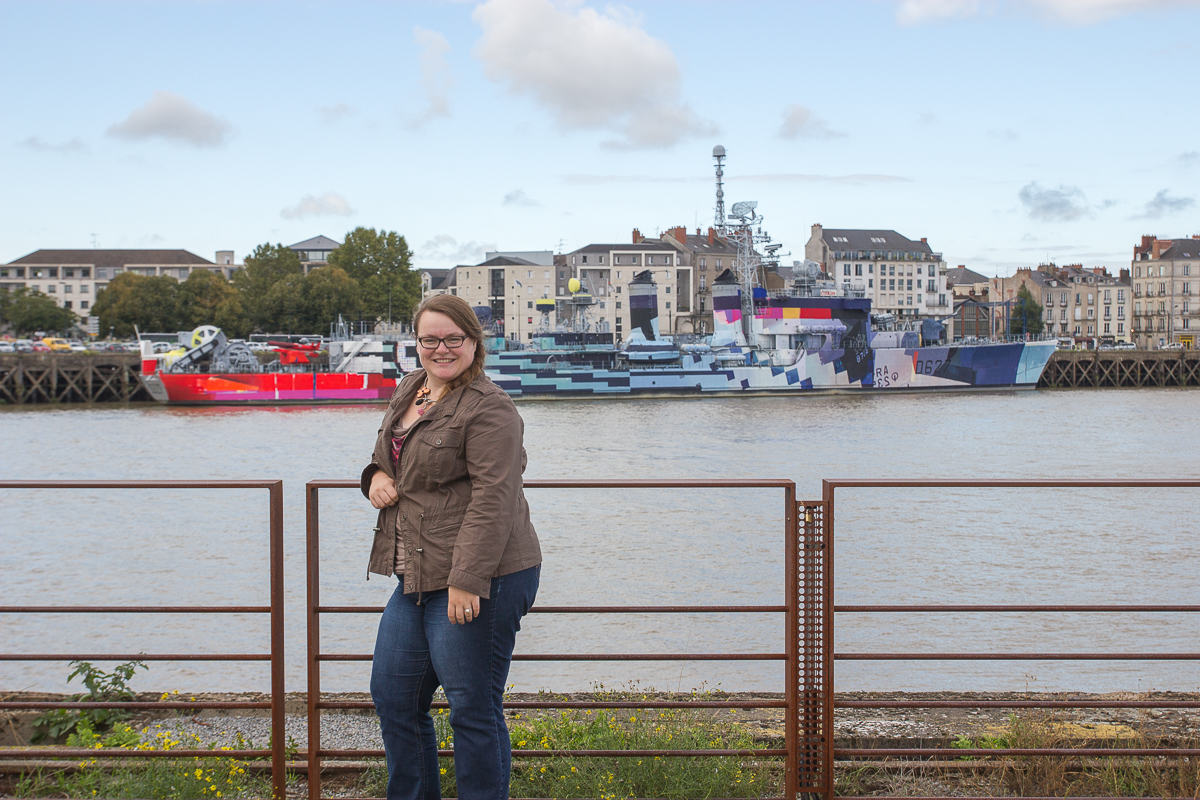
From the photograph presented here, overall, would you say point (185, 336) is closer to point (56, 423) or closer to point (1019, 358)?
point (56, 423)

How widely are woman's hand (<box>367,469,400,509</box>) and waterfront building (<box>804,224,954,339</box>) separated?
2523 inches

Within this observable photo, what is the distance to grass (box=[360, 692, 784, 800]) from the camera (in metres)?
2.51

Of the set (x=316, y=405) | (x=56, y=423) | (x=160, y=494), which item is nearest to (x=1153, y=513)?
(x=160, y=494)

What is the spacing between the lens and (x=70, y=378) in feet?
122

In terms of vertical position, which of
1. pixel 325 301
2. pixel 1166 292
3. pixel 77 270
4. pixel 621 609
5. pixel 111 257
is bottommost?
pixel 621 609

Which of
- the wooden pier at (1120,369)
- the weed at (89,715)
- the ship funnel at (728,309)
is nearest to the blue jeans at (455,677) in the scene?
the weed at (89,715)

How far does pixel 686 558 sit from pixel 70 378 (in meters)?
35.5

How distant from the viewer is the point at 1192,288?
2731 inches

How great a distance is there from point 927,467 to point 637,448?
5.75 m

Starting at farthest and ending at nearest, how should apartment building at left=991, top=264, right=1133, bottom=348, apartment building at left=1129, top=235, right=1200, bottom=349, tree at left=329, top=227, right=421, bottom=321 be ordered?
apartment building at left=991, top=264, right=1133, bottom=348, apartment building at left=1129, top=235, right=1200, bottom=349, tree at left=329, top=227, right=421, bottom=321

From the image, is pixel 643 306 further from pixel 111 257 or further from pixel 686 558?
pixel 111 257

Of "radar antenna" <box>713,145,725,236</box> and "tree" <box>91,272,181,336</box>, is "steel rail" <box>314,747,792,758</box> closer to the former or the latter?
"radar antenna" <box>713,145,725,236</box>

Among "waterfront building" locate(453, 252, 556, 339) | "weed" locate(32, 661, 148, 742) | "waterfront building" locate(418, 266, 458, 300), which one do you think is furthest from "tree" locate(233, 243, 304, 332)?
"weed" locate(32, 661, 148, 742)

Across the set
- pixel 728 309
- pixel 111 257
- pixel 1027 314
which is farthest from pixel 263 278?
pixel 1027 314
